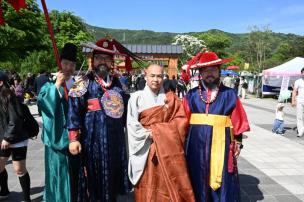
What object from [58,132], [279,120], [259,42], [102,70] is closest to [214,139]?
[102,70]

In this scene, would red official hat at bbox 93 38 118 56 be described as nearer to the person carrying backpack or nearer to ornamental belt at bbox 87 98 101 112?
ornamental belt at bbox 87 98 101 112

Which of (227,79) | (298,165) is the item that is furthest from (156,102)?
(227,79)

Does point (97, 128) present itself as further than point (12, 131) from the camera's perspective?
No

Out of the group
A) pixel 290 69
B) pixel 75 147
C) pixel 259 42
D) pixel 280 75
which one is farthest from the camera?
pixel 259 42

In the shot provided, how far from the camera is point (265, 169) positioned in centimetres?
626

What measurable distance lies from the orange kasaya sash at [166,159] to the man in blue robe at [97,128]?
307 millimetres

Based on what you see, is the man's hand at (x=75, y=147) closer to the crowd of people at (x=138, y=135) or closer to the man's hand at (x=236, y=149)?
the crowd of people at (x=138, y=135)

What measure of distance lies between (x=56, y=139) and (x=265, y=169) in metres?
3.95

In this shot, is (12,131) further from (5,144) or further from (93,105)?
(93,105)

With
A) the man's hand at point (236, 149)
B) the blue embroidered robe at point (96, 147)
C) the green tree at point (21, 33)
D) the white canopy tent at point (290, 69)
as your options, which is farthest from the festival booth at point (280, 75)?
the blue embroidered robe at point (96, 147)

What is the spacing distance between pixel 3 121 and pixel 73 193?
124 cm

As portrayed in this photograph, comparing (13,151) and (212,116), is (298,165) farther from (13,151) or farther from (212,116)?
(13,151)

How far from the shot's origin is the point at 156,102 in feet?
11.6

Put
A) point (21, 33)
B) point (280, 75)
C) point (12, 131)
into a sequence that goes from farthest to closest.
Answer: point (21, 33)
point (280, 75)
point (12, 131)
